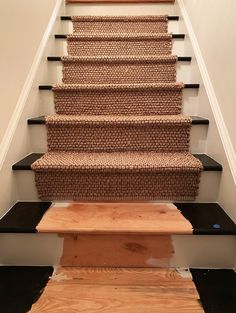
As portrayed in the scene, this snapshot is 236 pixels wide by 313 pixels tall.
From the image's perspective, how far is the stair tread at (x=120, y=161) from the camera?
100 centimetres

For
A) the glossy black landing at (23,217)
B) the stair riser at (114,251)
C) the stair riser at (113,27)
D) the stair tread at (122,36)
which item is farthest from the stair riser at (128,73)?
the stair riser at (114,251)

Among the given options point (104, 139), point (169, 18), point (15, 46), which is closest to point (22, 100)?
point (15, 46)

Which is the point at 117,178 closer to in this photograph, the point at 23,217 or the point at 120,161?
the point at 120,161

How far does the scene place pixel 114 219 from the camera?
0.91 metres

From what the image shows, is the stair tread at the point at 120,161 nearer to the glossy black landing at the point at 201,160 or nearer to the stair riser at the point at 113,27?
the glossy black landing at the point at 201,160

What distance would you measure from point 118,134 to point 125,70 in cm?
55

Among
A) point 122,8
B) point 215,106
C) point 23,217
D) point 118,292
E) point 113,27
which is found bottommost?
point 118,292

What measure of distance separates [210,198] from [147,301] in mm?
515

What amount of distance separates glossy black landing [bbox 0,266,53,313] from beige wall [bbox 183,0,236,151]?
2.88 feet

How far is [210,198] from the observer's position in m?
1.04

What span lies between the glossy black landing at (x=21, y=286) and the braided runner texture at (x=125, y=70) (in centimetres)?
112

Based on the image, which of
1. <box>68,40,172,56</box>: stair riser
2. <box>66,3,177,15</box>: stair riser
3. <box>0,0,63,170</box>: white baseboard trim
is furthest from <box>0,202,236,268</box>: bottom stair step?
<box>66,3,177,15</box>: stair riser

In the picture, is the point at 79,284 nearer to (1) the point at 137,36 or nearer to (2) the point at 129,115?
(2) the point at 129,115

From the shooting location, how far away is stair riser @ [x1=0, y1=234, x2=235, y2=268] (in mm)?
864
